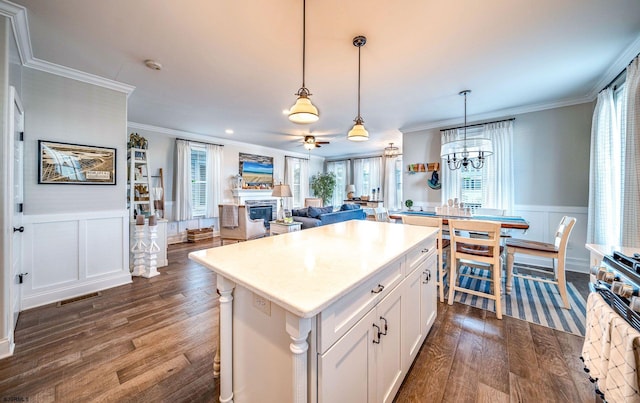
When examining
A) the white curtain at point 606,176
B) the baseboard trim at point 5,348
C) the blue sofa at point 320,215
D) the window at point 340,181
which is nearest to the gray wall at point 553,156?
the white curtain at point 606,176

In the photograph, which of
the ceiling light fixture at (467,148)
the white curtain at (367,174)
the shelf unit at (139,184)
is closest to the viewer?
the ceiling light fixture at (467,148)

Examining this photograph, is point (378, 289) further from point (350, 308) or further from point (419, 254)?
point (419, 254)

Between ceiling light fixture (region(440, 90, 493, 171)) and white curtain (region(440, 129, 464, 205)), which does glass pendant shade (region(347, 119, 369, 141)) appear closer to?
ceiling light fixture (region(440, 90, 493, 171))

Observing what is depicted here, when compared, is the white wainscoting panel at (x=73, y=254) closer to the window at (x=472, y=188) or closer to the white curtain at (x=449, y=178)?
the white curtain at (x=449, y=178)

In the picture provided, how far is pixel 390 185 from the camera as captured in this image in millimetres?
7785

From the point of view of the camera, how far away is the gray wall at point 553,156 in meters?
3.67

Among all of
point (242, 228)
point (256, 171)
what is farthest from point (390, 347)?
point (256, 171)

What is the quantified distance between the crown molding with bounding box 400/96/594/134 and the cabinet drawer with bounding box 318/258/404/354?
4.51m

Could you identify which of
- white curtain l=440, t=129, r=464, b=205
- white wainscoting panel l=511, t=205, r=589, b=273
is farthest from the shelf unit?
white wainscoting panel l=511, t=205, r=589, b=273

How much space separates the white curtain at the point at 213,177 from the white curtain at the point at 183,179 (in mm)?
511

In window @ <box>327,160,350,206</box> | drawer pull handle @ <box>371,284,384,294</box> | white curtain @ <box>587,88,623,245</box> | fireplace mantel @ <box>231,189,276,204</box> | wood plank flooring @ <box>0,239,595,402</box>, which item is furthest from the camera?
window @ <box>327,160,350,206</box>

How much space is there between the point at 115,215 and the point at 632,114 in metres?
5.82

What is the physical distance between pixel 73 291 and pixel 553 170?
703cm

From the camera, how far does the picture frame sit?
8.60 feet
